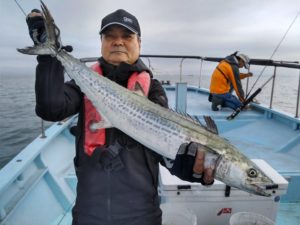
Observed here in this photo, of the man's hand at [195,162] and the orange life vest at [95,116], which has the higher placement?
the orange life vest at [95,116]

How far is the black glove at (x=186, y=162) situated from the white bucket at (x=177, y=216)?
784mm

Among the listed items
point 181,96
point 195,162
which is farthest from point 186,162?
point 181,96

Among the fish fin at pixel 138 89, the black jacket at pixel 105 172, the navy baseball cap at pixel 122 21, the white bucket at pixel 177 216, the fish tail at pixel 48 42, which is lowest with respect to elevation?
the white bucket at pixel 177 216

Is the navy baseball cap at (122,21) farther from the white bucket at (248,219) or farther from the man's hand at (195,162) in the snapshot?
the white bucket at (248,219)

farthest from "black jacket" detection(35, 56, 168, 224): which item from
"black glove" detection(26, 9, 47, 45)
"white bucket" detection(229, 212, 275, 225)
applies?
"white bucket" detection(229, 212, 275, 225)

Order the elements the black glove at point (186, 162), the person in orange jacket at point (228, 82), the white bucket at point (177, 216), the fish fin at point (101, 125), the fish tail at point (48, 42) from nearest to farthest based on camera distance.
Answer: the black glove at point (186, 162), the fish tail at point (48, 42), the fish fin at point (101, 125), the white bucket at point (177, 216), the person in orange jacket at point (228, 82)

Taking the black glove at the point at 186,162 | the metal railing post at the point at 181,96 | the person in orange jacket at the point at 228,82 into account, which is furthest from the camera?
the person in orange jacket at the point at 228,82

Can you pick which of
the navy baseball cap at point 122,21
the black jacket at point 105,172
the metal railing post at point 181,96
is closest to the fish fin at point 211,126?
the black jacket at point 105,172

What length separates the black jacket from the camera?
2.04m

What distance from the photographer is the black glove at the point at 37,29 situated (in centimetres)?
224

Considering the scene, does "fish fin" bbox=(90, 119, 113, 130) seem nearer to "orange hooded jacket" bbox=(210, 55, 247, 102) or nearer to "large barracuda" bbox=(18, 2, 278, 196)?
"large barracuda" bbox=(18, 2, 278, 196)

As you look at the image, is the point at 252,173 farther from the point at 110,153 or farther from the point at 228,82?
the point at 228,82

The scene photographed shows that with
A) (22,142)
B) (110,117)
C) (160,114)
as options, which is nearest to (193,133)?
(160,114)

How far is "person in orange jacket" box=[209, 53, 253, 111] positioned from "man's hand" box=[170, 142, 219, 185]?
693 cm
